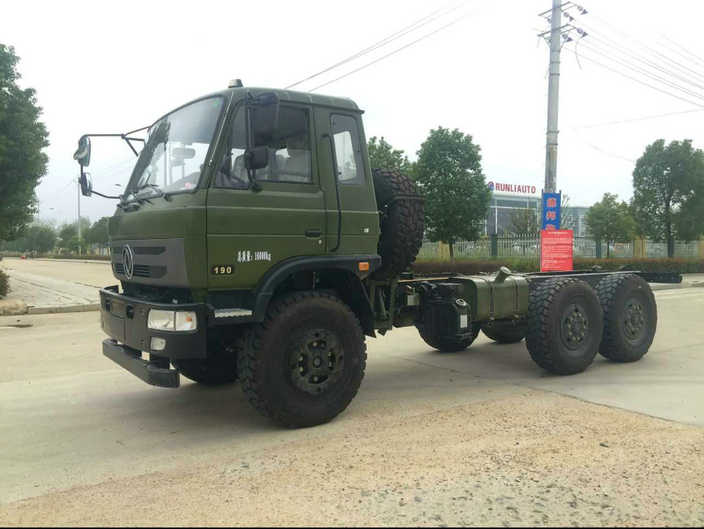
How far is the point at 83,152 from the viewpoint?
→ 5.30 meters

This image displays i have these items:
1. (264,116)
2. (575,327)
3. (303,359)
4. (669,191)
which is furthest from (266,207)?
(669,191)

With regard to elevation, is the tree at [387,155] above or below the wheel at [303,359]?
above

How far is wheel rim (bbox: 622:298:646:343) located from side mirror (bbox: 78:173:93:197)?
6.25 m

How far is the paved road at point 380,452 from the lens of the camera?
126 inches

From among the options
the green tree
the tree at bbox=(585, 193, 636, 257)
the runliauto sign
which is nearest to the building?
the runliauto sign

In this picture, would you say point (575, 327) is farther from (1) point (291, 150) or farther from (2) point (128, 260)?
(2) point (128, 260)

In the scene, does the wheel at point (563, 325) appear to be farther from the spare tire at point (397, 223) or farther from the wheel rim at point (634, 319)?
the spare tire at point (397, 223)

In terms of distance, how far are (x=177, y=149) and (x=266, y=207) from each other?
1003 millimetres

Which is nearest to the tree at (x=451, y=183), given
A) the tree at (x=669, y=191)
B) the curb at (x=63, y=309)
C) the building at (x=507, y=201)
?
the tree at (x=669, y=191)

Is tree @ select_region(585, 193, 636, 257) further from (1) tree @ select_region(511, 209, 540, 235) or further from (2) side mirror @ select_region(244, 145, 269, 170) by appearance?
(2) side mirror @ select_region(244, 145, 269, 170)

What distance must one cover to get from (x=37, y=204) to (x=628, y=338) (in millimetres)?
20464

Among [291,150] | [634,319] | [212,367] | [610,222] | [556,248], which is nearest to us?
[291,150]

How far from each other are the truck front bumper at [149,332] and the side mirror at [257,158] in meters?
1.13

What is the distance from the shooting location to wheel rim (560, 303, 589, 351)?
649 centimetres
